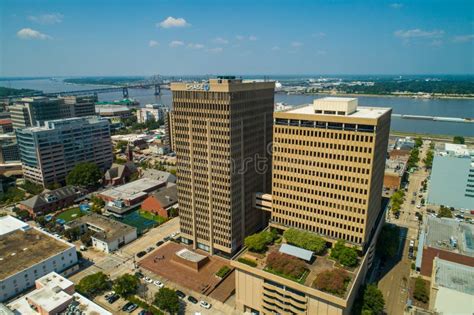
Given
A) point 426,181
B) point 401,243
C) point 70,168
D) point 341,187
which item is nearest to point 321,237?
point 341,187

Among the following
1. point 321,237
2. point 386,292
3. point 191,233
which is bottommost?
point 386,292

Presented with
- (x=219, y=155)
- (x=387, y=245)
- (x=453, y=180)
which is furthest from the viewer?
(x=453, y=180)

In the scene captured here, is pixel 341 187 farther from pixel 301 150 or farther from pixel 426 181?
pixel 426 181

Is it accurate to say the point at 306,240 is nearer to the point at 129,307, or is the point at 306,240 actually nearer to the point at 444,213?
the point at 129,307

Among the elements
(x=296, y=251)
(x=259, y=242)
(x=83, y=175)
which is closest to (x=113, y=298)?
(x=259, y=242)

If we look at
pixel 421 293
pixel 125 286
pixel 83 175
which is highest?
pixel 83 175

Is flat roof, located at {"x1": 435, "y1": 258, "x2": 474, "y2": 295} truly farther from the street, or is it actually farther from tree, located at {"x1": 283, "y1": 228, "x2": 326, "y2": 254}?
tree, located at {"x1": 283, "y1": 228, "x2": 326, "y2": 254}
